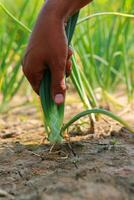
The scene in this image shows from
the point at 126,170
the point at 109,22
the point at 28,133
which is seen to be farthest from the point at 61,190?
the point at 109,22

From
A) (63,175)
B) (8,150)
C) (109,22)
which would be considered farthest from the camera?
(109,22)

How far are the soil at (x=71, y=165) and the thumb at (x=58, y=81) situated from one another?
19 cm

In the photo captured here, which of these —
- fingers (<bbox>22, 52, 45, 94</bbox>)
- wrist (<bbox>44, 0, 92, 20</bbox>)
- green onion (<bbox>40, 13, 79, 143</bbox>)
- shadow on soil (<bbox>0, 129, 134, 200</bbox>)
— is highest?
wrist (<bbox>44, 0, 92, 20</bbox>)

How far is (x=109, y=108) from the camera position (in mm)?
2393

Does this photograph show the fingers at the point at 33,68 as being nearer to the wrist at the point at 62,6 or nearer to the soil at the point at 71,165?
the wrist at the point at 62,6

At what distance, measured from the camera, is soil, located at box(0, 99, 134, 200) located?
46.4 inches

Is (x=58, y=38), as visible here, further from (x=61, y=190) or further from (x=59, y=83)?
(x=61, y=190)

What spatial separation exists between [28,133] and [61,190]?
2.60ft

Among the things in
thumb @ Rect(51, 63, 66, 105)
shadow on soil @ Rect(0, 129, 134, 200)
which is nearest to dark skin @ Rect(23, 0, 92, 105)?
thumb @ Rect(51, 63, 66, 105)

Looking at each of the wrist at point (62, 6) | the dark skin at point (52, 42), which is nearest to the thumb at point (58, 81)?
the dark skin at point (52, 42)

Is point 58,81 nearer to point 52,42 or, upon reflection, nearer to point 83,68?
point 52,42

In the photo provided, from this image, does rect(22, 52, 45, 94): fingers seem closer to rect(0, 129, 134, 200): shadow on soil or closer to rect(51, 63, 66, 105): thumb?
rect(51, 63, 66, 105): thumb

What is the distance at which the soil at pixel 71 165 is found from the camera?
1180 mm

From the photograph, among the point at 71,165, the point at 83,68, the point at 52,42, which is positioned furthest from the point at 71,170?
the point at 83,68
